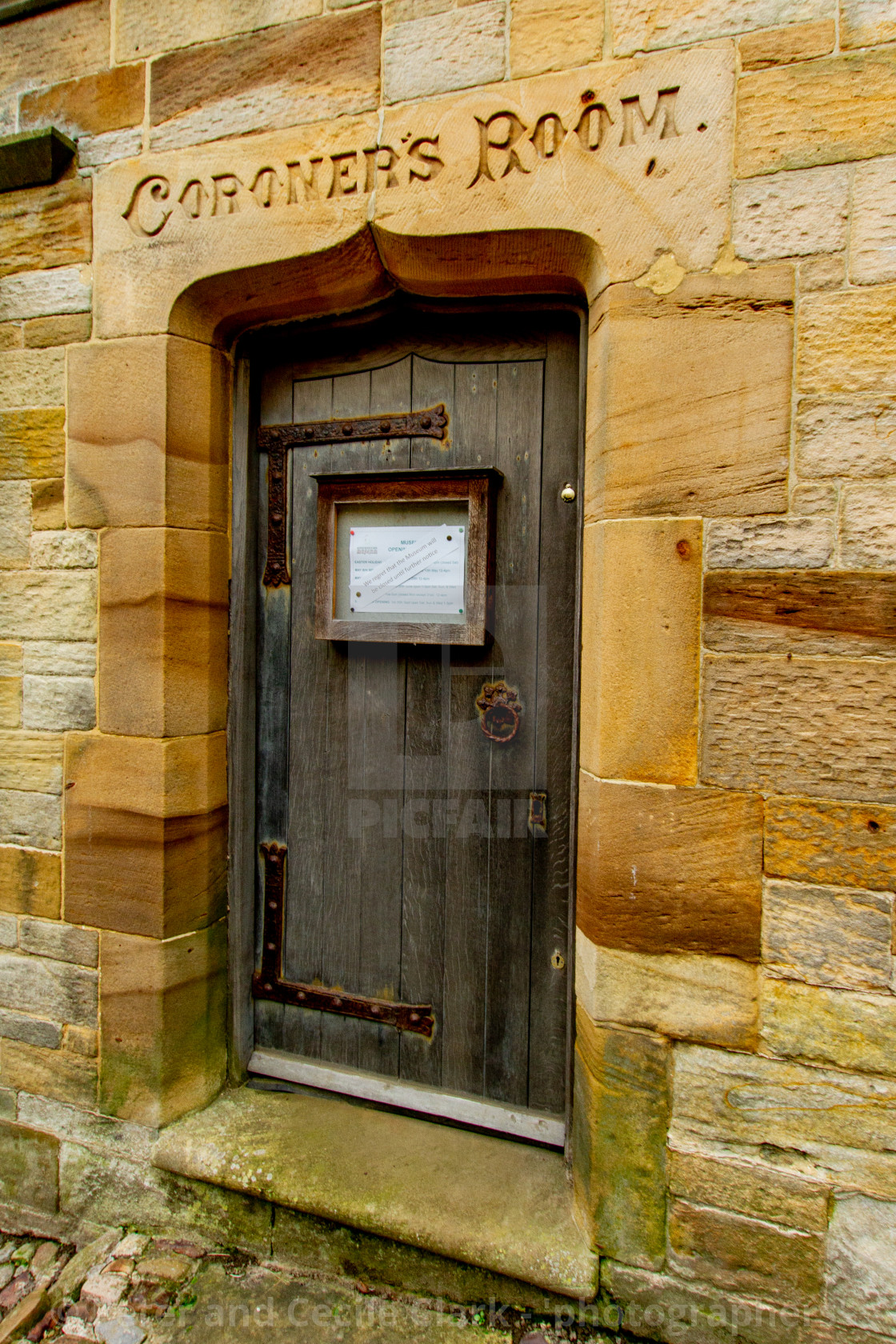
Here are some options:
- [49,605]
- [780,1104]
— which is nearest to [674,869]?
[780,1104]

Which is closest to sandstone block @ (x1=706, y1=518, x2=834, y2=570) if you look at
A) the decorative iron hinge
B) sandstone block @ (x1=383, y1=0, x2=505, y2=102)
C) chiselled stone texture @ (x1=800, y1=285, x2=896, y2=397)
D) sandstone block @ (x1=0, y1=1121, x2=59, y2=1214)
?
chiselled stone texture @ (x1=800, y1=285, x2=896, y2=397)

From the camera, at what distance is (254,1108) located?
2059mm

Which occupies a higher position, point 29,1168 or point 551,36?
point 551,36

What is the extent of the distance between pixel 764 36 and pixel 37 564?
7.14ft

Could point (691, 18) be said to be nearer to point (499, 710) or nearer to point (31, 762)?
point (499, 710)

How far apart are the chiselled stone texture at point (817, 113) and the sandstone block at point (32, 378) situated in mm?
1812

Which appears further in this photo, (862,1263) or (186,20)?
(186,20)

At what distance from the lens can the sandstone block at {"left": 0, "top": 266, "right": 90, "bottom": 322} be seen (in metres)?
1.98

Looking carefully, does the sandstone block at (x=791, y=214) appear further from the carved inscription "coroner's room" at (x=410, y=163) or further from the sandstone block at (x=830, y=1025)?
the sandstone block at (x=830, y=1025)

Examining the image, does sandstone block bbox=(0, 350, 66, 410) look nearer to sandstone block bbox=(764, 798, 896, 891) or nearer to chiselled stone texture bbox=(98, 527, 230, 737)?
chiselled stone texture bbox=(98, 527, 230, 737)

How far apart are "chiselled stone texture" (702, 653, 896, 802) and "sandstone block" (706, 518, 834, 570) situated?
20cm

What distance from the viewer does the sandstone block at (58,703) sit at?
2.00m

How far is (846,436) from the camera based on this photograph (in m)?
1.43

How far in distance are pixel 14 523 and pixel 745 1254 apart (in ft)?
8.54
